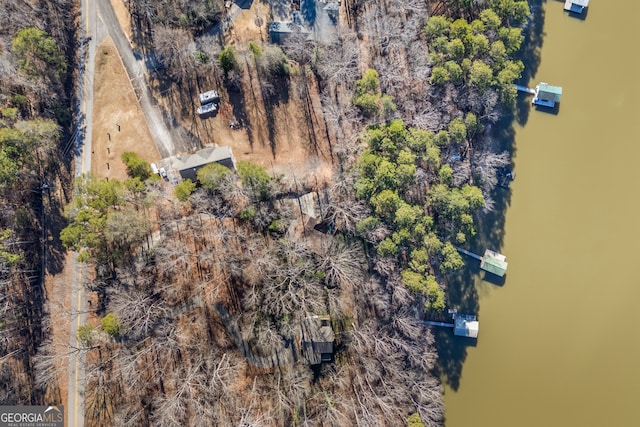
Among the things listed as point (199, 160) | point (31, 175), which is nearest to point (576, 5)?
point (199, 160)

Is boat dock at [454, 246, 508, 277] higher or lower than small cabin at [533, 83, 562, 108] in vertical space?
lower

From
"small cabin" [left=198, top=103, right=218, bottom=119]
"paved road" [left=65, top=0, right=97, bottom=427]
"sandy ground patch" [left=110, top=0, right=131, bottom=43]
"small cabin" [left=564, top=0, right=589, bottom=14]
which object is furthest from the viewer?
"small cabin" [left=564, top=0, right=589, bottom=14]

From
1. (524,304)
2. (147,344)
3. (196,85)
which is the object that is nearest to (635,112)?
(524,304)

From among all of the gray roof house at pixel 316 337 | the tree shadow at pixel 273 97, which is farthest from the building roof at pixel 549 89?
the gray roof house at pixel 316 337

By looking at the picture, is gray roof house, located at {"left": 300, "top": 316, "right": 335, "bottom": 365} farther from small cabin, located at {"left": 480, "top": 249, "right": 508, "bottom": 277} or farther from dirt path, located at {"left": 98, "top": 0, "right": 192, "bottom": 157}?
dirt path, located at {"left": 98, "top": 0, "right": 192, "bottom": 157}

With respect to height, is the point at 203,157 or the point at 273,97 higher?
the point at 273,97

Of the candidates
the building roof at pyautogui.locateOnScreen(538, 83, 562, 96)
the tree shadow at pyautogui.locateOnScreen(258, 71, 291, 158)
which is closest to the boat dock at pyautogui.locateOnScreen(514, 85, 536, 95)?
the building roof at pyautogui.locateOnScreen(538, 83, 562, 96)

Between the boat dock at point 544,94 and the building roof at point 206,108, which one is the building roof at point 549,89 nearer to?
the boat dock at point 544,94

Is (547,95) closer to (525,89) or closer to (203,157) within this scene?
(525,89)
